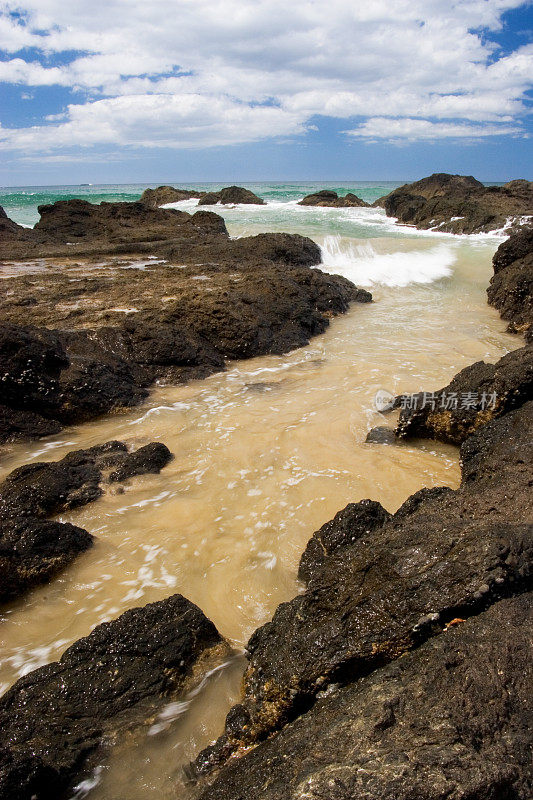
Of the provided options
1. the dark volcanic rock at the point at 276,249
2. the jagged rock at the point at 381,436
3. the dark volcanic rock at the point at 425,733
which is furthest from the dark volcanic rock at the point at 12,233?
the dark volcanic rock at the point at 425,733

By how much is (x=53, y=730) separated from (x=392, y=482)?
305cm

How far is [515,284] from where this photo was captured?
9.80 m

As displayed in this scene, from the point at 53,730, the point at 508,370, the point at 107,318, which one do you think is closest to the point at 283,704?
the point at 53,730

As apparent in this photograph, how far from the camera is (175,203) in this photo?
39.1m

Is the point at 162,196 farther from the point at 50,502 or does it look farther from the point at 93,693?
the point at 93,693

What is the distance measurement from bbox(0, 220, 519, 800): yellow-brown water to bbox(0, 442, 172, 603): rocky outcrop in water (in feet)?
0.38

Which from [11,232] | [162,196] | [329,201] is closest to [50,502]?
[11,232]

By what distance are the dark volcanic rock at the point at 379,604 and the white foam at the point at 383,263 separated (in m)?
12.2

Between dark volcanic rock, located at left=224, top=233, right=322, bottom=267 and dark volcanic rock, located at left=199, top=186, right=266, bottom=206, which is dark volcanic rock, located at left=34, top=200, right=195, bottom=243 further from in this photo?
dark volcanic rock, located at left=199, top=186, right=266, bottom=206

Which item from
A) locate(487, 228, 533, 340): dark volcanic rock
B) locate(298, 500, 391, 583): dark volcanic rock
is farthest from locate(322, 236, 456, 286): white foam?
locate(298, 500, 391, 583): dark volcanic rock

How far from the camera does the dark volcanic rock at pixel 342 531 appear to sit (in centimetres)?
314

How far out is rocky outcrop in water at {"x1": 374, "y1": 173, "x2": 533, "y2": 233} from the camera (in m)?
26.2

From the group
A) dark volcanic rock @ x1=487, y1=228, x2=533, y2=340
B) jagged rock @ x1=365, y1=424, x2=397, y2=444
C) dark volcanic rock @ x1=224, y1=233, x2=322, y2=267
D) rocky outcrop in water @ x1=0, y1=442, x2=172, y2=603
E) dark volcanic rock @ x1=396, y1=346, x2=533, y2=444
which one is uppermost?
dark volcanic rock @ x1=224, y1=233, x2=322, y2=267

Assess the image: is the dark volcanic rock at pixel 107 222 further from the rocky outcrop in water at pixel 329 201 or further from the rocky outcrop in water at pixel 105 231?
the rocky outcrop in water at pixel 329 201
